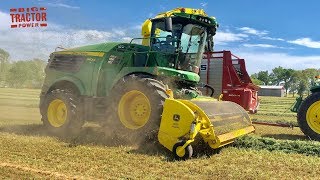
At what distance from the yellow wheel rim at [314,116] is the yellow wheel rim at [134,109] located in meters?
4.04

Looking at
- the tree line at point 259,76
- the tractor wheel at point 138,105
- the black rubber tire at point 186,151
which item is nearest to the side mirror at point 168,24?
the tractor wheel at point 138,105

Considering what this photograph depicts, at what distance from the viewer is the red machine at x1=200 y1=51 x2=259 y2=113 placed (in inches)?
505

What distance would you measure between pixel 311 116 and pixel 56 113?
20.5ft

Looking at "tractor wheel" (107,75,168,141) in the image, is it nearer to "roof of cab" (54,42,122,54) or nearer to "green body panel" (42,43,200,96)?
"green body panel" (42,43,200,96)

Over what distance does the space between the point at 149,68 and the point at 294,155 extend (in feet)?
10.8

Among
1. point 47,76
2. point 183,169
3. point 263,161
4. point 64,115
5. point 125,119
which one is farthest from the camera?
point 47,76

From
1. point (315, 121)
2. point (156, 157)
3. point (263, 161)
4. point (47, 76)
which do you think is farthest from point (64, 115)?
point (315, 121)

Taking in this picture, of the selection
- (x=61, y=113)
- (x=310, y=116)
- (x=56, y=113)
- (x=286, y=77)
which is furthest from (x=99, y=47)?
(x=286, y=77)

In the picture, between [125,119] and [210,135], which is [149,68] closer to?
[125,119]

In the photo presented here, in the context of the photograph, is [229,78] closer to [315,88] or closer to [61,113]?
[315,88]

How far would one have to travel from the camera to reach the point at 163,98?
713 cm

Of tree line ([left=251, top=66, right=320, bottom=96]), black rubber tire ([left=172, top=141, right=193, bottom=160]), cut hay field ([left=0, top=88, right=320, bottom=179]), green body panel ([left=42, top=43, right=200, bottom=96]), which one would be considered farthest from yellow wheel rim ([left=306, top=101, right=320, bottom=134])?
tree line ([left=251, top=66, right=320, bottom=96])

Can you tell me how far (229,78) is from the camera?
13398 millimetres

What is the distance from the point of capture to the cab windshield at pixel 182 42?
27.6ft
